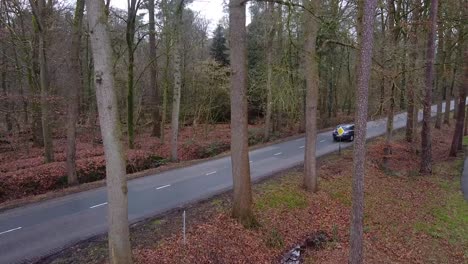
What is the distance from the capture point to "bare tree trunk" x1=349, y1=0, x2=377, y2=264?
6.62 metres

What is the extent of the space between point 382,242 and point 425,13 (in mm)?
15686

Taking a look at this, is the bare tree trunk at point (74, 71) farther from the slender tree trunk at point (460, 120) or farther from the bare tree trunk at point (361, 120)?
the slender tree trunk at point (460, 120)

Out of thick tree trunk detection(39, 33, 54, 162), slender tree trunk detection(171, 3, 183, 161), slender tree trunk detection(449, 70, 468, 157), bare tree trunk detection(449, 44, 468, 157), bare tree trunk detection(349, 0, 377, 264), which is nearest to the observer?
bare tree trunk detection(349, 0, 377, 264)

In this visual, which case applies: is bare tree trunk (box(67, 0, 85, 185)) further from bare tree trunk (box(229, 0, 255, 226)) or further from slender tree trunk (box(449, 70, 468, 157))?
slender tree trunk (box(449, 70, 468, 157))

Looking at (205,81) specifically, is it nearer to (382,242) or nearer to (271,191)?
(271,191)

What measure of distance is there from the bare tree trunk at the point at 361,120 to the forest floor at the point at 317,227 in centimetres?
146

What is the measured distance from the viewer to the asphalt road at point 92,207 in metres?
7.67

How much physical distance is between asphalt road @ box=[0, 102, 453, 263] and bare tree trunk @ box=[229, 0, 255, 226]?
2.79 metres

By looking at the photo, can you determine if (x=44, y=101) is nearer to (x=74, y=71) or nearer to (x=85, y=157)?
(x=74, y=71)

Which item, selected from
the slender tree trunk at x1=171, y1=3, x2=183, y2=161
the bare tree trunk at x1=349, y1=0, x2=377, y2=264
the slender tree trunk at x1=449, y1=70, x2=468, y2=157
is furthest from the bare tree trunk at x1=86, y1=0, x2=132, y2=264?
the slender tree trunk at x1=449, y1=70, x2=468, y2=157

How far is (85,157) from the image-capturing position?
17.3 m

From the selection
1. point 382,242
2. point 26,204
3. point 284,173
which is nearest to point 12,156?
point 26,204

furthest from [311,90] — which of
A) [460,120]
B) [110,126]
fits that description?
[460,120]

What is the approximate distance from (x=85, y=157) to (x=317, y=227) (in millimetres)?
12560
